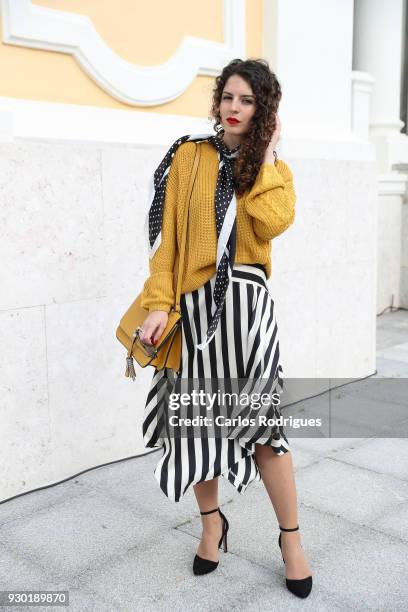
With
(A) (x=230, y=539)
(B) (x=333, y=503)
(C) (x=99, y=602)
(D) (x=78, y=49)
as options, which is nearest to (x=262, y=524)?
(A) (x=230, y=539)

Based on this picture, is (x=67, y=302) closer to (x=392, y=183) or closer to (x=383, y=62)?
(x=392, y=183)

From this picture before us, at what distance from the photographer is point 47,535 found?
336 centimetres

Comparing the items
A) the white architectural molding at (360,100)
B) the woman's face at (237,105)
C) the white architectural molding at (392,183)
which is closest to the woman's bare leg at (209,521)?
the woman's face at (237,105)

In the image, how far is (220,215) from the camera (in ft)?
9.05

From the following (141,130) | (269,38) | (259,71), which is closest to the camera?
(259,71)

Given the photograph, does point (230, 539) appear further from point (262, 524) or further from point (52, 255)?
point (52, 255)

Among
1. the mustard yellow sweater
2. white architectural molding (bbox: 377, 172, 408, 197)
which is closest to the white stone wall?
the mustard yellow sweater

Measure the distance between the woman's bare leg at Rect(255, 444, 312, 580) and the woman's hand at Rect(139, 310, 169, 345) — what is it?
556mm

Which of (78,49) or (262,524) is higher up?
Answer: (78,49)

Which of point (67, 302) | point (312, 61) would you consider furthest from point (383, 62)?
point (67, 302)

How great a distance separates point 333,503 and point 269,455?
951 millimetres

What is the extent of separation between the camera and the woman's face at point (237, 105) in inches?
110

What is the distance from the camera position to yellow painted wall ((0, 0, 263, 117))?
12.7 ft

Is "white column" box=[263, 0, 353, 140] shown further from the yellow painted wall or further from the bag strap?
the bag strap
